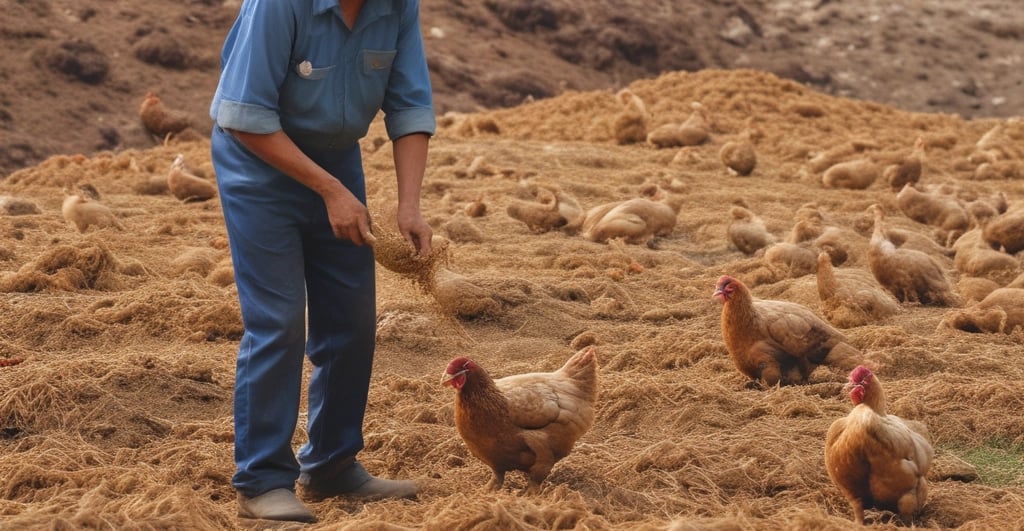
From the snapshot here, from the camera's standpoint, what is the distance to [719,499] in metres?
4.71

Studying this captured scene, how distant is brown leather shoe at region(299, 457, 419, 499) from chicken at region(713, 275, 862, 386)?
7.26 ft

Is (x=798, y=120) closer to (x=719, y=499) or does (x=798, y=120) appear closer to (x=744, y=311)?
(x=744, y=311)

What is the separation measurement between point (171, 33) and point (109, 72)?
1739 millimetres

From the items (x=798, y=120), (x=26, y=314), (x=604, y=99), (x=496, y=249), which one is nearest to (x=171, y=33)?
(x=604, y=99)

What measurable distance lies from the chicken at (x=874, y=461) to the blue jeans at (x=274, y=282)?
1.76 meters

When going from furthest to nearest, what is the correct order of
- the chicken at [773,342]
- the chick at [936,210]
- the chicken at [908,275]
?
the chick at [936,210]
the chicken at [908,275]
the chicken at [773,342]

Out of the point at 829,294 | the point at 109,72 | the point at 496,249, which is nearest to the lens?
the point at 829,294

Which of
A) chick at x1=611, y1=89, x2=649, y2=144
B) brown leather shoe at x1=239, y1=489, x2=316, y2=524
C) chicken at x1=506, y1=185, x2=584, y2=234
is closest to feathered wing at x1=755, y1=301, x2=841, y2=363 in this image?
brown leather shoe at x1=239, y1=489, x2=316, y2=524

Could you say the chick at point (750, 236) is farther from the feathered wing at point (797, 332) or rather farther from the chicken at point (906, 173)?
the feathered wing at point (797, 332)

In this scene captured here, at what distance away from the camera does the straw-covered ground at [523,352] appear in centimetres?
458

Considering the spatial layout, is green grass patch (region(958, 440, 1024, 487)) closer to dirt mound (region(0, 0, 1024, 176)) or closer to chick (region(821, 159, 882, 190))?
chick (region(821, 159, 882, 190))

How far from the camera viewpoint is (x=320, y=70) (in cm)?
420

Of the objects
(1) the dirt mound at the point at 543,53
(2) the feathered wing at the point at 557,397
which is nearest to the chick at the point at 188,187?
(1) the dirt mound at the point at 543,53

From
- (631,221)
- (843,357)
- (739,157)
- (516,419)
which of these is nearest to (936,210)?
(739,157)
